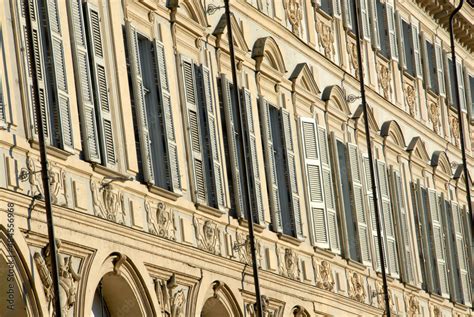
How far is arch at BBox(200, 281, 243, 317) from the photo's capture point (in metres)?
26.0

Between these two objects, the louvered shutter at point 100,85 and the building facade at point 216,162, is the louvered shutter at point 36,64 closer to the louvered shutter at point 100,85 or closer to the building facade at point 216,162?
the building facade at point 216,162

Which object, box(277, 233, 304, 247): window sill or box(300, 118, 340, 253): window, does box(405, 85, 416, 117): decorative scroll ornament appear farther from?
box(277, 233, 304, 247): window sill

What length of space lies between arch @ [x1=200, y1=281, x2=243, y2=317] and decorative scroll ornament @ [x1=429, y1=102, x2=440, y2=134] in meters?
15.8

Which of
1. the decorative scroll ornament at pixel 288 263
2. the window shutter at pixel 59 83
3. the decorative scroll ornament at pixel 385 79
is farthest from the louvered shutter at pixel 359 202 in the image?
the window shutter at pixel 59 83

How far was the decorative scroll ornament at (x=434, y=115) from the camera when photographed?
41625 mm

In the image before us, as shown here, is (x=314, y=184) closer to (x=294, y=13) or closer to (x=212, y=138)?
(x=294, y=13)

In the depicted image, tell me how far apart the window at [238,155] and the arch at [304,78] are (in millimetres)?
2766

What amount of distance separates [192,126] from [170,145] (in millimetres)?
1138

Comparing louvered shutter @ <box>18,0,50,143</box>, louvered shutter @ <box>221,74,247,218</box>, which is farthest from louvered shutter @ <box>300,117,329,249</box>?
louvered shutter @ <box>18,0,50,143</box>

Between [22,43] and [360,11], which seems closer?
[22,43]

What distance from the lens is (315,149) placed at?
A: 31250 mm

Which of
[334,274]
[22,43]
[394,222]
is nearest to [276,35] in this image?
[334,274]

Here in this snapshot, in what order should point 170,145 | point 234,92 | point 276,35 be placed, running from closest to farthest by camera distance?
point 170,145, point 234,92, point 276,35

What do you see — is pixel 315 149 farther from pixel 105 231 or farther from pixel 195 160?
pixel 105 231
